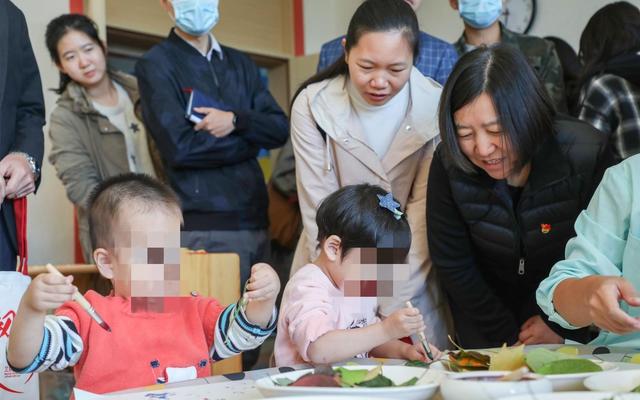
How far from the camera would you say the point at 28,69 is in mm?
2002

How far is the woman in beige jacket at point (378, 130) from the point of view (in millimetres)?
1966

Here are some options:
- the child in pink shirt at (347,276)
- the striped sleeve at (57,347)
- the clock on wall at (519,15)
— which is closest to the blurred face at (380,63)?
the child in pink shirt at (347,276)

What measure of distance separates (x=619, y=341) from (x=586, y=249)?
158 mm

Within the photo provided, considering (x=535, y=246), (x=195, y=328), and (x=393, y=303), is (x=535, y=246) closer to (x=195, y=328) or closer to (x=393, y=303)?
(x=393, y=303)

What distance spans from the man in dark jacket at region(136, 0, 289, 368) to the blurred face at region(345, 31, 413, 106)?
0.56 metres

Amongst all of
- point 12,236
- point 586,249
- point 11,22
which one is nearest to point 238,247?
point 12,236

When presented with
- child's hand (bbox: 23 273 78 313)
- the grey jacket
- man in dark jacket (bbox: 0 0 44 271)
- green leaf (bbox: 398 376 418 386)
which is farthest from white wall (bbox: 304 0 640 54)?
green leaf (bbox: 398 376 418 386)

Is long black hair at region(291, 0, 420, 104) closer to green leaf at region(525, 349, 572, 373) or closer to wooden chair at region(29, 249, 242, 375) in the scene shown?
wooden chair at region(29, 249, 242, 375)

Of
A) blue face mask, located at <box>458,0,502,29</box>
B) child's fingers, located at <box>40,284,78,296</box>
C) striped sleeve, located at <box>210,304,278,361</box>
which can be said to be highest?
blue face mask, located at <box>458,0,502,29</box>

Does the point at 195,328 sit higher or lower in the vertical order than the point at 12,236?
lower

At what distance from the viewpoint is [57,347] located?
122 cm

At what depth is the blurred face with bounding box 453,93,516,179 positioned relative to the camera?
1.64 meters

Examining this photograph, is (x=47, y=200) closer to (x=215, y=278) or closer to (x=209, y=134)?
(x=209, y=134)

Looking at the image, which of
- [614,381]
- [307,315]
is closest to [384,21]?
[307,315]
